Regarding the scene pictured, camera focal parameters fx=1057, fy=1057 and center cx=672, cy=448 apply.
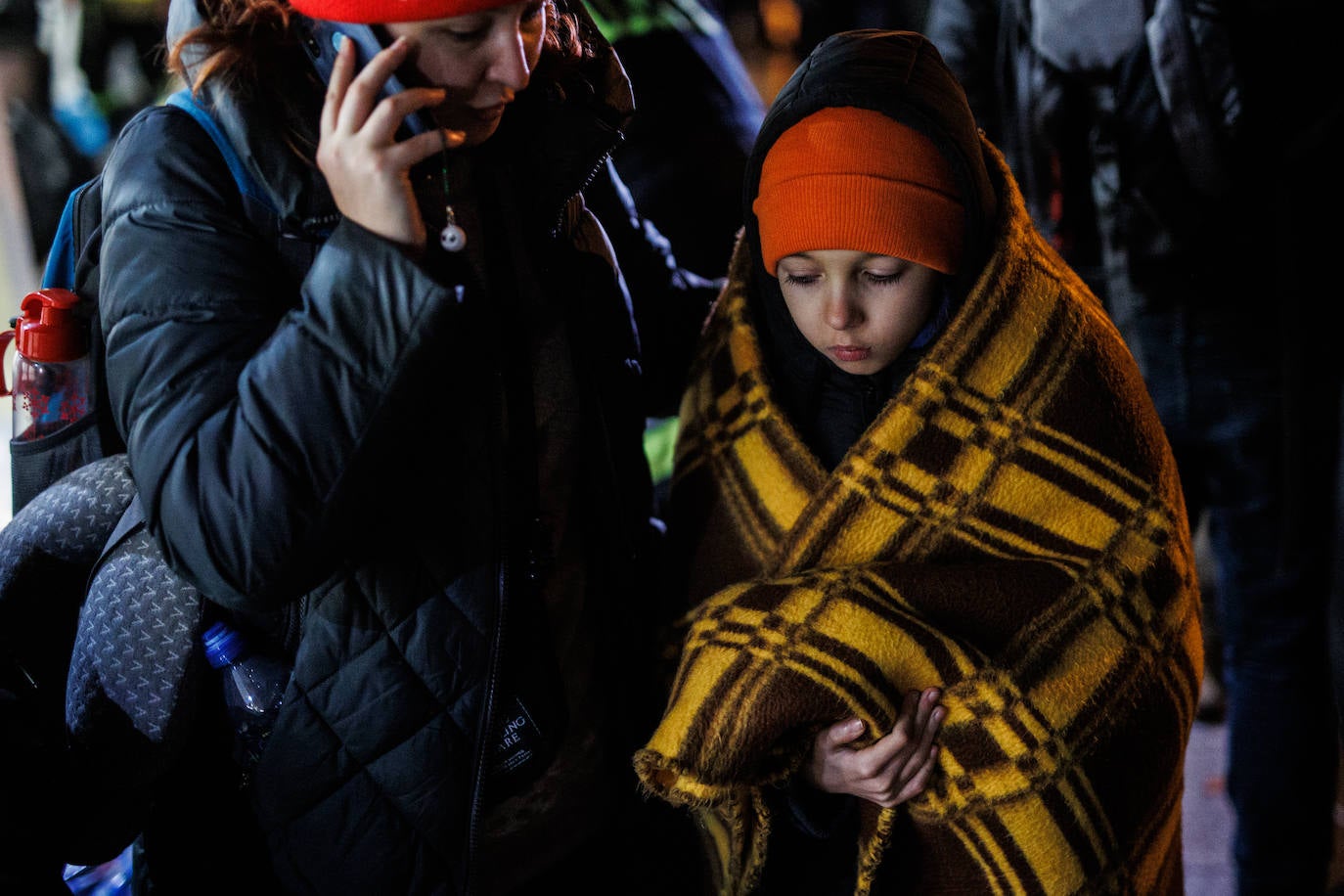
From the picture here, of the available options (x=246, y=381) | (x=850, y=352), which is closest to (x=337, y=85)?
(x=246, y=381)

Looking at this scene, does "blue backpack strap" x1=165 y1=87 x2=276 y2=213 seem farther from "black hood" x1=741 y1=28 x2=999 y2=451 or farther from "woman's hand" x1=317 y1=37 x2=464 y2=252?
"black hood" x1=741 y1=28 x2=999 y2=451

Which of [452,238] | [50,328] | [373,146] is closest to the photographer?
[373,146]

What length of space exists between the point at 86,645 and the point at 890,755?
34.3 inches

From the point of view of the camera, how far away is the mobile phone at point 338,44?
98cm

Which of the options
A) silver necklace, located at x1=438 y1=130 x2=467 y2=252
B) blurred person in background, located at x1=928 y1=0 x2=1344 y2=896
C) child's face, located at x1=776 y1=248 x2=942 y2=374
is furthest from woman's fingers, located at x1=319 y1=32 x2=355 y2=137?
blurred person in background, located at x1=928 y1=0 x2=1344 y2=896

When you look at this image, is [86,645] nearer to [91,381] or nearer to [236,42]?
[91,381]

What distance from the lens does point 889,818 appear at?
1215 mm

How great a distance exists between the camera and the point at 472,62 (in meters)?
1.06

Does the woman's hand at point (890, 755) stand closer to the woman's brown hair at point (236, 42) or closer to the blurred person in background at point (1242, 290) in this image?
the woman's brown hair at point (236, 42)

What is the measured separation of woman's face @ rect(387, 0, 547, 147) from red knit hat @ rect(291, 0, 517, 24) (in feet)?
0.04

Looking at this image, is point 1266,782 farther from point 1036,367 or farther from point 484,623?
point 484,623

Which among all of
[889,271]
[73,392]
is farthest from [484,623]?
[889,271]

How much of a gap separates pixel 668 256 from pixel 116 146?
0.80 m

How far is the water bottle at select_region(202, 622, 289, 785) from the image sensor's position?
1.12m
